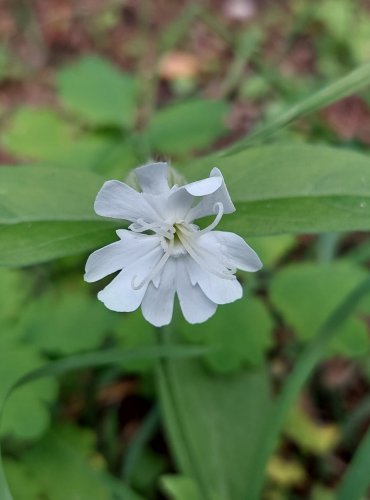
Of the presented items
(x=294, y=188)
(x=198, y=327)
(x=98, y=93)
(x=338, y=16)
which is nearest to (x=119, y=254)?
(x=294, y=188)

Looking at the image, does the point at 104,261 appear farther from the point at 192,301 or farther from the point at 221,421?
the point at 221,421

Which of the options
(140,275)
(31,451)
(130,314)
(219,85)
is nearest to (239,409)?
(130,314)

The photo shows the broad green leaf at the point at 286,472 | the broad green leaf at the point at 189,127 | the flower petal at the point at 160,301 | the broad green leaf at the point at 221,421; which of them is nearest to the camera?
the flower petal at the point at 160,301

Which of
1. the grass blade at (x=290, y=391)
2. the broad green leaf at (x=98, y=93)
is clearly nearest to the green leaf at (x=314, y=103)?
the grass blade at (x=290, y=391)

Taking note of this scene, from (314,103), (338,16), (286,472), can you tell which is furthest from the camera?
(338,16)

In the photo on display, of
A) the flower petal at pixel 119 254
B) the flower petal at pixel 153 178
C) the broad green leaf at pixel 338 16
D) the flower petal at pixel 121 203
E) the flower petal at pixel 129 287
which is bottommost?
the flower petal at pixel 129 287

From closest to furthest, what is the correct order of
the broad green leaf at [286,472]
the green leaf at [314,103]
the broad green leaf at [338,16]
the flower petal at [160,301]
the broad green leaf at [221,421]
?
1. the flower petal at [160,301]
2. the green leaf at [314,103]
3. the broad green leaf at [221,421]
4. the broad green leaf at [286,472]
5. the broad green leaf at [338,16]

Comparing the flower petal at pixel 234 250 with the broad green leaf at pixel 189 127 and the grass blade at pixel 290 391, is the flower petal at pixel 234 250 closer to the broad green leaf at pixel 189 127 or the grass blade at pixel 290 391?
the grass blade at pixel 290 391

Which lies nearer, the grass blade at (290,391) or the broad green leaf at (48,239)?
the broad green leaf at (48,239)
